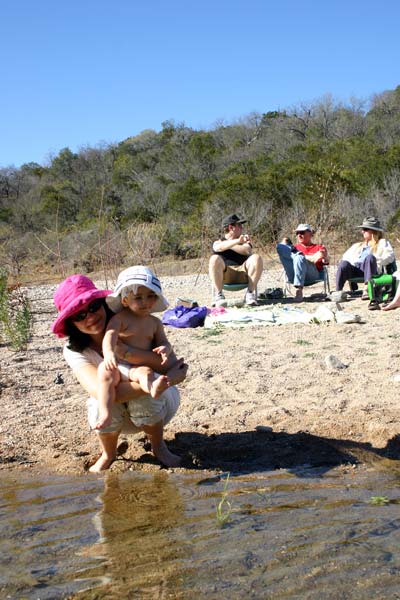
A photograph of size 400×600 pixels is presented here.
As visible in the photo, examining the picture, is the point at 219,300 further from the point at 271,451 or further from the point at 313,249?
the point at 271,451

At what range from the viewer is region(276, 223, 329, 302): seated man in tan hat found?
909 cm

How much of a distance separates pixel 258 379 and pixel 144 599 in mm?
2838

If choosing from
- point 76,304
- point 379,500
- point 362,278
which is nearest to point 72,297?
point 76,304

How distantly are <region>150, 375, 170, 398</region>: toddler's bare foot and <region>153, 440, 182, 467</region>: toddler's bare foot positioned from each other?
0.52 m

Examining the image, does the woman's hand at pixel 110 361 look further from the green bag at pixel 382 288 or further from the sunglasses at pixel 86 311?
the green bag at pixel 382 288

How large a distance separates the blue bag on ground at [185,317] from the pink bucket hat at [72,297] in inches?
147

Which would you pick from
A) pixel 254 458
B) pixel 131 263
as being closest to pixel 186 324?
pixel 254 458

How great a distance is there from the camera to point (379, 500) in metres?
3.28

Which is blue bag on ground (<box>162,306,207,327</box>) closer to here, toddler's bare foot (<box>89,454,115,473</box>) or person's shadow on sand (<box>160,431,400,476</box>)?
person's shadow on sand (<box>160,431,400,476</box>)

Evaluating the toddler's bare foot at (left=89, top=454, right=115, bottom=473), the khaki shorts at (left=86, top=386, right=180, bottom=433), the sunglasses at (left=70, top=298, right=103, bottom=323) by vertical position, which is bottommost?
the toddler's bare foot at (left=89, top=454, right=115, bottom=473)

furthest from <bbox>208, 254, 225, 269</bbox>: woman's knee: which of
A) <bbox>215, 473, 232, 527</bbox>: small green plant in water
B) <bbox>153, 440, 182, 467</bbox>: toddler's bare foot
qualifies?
<bbox>215, 473, 232, 527</bbox>: small green plant in water

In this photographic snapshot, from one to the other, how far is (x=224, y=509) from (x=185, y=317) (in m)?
4.32

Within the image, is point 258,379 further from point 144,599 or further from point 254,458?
point 144,599

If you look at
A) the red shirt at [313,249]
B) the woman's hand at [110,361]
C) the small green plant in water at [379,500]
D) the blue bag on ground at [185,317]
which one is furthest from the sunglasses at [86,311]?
the red shirt at [313,249]
